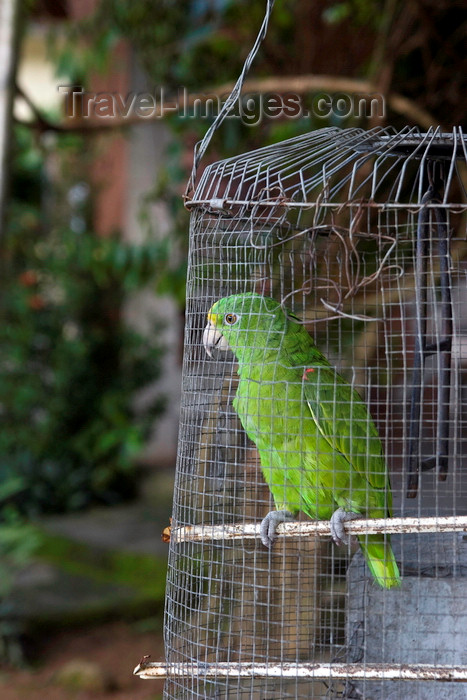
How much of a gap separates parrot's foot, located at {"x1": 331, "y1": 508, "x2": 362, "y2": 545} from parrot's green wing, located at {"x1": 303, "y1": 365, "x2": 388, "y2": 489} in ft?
0.45

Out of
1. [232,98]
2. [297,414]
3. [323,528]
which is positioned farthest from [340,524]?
[232,98]

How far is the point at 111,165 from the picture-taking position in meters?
7.47

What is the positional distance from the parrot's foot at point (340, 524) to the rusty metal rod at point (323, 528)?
1 centimetres

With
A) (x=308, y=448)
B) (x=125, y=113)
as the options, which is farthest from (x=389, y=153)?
(x=125, y=113)

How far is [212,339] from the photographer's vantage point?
2.00 metres

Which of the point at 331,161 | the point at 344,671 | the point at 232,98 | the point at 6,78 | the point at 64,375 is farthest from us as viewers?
the point at 64,375

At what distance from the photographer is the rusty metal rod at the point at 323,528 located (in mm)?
1557

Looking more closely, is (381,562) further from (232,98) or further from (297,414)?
(232,98)

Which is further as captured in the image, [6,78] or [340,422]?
[6,78]

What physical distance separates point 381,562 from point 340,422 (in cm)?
40

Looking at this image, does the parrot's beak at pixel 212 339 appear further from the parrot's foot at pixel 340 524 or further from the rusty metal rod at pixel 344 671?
the rusty metal rod at pixel 344 671

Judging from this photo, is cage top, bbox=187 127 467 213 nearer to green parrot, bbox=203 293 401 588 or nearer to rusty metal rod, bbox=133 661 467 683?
green parrot, bbox=203 293 401 588

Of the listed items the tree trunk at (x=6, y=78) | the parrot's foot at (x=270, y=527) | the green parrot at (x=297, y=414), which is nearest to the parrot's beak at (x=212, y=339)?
the green parrot at (x=297, y=414)

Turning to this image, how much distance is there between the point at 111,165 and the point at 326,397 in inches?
238
